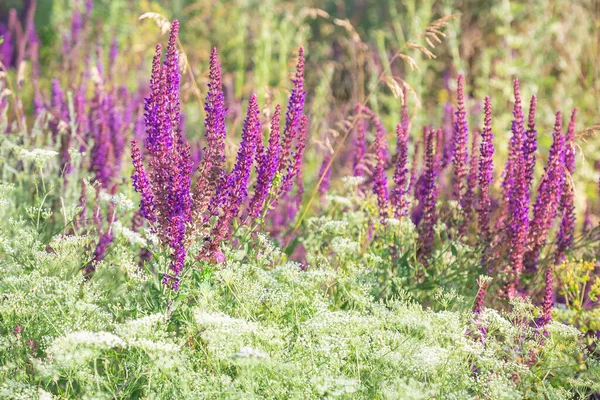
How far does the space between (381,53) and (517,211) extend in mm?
4768

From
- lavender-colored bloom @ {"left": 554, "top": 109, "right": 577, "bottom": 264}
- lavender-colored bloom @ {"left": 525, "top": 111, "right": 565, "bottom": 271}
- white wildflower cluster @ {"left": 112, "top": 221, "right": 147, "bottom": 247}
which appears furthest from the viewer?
lavender-colored bloom @ {"left": 554, "top": 109, "right": 577, "bottom": 264}

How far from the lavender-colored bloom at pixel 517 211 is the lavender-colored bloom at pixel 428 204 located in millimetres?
381

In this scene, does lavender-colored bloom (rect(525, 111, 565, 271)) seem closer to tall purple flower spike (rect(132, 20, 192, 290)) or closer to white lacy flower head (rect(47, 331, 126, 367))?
tall purple flower spike (rect(132, 20, 192, 290))

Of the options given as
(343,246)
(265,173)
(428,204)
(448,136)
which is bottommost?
(343,246)

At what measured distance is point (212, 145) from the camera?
3033mm

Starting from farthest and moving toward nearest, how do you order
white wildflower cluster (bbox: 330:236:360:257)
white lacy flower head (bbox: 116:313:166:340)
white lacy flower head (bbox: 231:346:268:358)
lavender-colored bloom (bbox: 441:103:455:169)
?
lavender-colored bloom (bbox: 441:103:455:169)
white wildflower cluster (bbox: 330:236:360:257)
white lacy flower head (bbox: 116:313:166:340)
white lacy flower head (bbox: 231:346:268:358)

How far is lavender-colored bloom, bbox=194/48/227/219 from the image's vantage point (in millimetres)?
2961

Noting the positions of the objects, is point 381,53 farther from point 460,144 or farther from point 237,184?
point 237,184

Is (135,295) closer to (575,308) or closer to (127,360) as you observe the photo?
(127,360)

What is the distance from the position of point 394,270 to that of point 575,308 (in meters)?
0.91

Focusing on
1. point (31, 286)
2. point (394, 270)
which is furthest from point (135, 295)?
point (394, 270)

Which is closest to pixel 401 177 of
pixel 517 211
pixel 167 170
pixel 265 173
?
pixel 517 211

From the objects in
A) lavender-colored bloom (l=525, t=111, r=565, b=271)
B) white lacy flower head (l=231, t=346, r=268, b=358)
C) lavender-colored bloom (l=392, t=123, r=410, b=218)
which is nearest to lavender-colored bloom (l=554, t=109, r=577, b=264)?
lavender-colored bloom (l=525, t=111, r=565, b=271)

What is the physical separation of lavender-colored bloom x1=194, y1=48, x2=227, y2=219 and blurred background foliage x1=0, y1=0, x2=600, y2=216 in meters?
3.24
